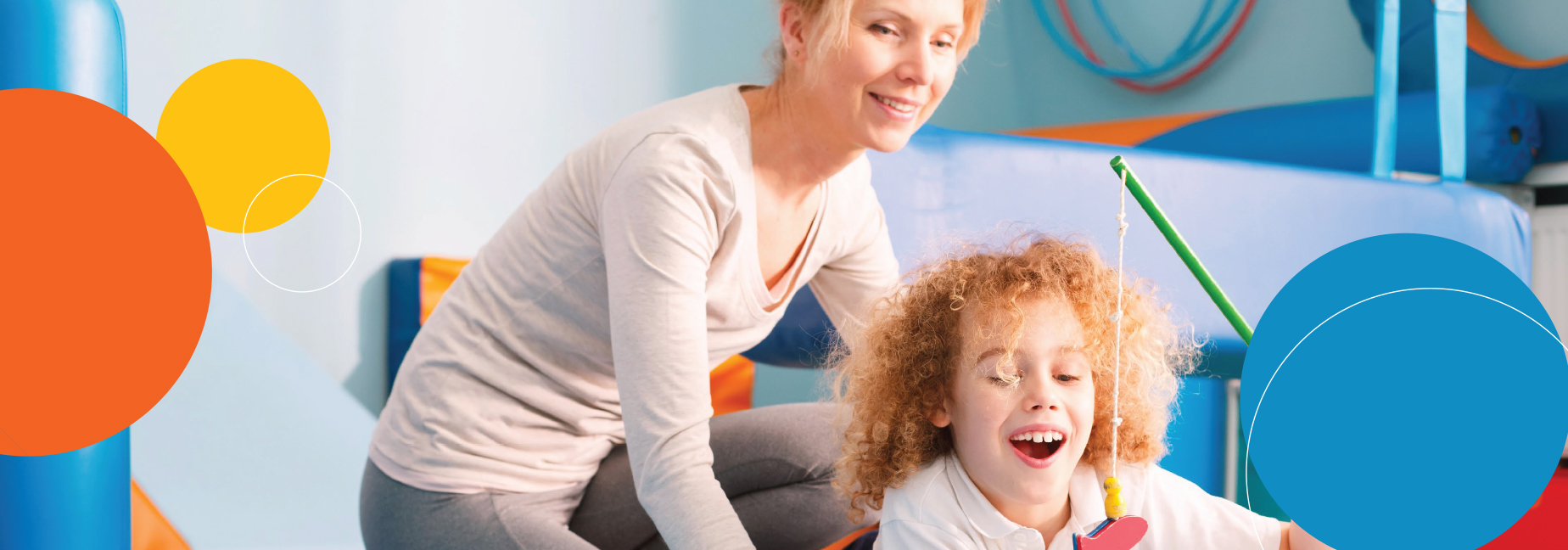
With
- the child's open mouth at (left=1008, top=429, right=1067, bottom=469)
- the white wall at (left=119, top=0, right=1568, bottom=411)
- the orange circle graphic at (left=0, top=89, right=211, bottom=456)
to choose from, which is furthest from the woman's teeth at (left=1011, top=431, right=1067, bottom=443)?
the white wall at (left=119, top=0, right=1568, bottom=411)

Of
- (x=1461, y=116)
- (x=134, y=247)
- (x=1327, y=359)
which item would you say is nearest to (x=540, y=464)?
(x=134, y=247)

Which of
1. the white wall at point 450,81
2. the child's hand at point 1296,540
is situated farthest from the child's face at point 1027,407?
the white wall at point 450,81

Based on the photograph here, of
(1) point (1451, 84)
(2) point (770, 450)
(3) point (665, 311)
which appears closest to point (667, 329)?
(3) point (665, 311)

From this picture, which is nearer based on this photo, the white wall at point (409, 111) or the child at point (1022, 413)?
the child at point (1022, 413)

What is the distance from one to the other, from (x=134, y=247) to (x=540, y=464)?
1.35ft

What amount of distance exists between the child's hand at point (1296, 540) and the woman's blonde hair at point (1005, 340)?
78 millimetres

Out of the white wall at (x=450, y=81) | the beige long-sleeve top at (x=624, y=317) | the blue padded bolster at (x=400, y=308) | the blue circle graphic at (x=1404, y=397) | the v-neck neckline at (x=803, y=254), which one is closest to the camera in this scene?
the blue circle graphic at (x=1404, y=397)

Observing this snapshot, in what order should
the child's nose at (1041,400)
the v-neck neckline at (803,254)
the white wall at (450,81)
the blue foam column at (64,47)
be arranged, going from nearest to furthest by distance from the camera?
the blue foam column at (64,47) < the child's nose at (1041,400) < the v-neck neckline at (803,254) < the white wall at (450,81)

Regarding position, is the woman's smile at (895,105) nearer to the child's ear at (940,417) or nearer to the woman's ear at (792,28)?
the woman's ear at (792,28)

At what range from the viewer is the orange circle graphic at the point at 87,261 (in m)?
0.37

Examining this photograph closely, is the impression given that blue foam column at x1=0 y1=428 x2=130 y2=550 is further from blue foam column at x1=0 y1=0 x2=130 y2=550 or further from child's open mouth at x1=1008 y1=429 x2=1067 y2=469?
child's open mouth at x1=1008 y1=429 x2=1067 y2=469

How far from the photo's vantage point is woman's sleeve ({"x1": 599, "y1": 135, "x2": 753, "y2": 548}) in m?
0.61

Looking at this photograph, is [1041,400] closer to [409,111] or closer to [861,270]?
[861,270]

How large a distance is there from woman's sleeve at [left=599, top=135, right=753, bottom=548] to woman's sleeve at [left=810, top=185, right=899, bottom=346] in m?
0.19
